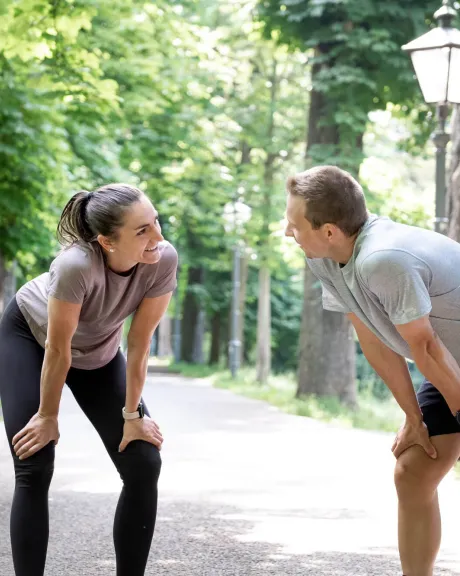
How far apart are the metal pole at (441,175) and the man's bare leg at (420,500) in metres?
6.81

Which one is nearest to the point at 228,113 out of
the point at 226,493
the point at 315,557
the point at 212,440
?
the point at 212,440

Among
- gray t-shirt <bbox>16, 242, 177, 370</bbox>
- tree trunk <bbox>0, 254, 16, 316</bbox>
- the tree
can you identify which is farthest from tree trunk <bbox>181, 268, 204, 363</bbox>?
gray t-shirt <bbox>16, 242, 177, 370</bbox>

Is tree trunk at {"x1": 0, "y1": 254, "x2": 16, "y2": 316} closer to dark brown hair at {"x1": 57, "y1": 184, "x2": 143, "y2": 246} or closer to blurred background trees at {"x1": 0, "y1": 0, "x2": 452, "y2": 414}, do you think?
blurred background trees at {"x1": 0, "y1": 0, "x2": 452, "y2": 414}

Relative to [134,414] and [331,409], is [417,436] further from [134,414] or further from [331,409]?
[331,409]

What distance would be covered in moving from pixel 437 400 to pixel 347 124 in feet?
43.2

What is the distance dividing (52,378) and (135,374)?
1.17ft

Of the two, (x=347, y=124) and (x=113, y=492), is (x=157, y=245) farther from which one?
(x=347, y=124)

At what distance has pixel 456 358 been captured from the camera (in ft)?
13.4

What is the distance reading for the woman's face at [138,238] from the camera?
167 inches

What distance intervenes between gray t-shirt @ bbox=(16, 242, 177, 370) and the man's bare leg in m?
1.15

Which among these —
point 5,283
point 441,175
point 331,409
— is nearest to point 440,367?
point 441,175

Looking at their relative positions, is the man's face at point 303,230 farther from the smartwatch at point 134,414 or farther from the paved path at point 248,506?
the paved path at point 248,506

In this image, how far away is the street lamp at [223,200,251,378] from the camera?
28156 mm

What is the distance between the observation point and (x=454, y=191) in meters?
10.9
